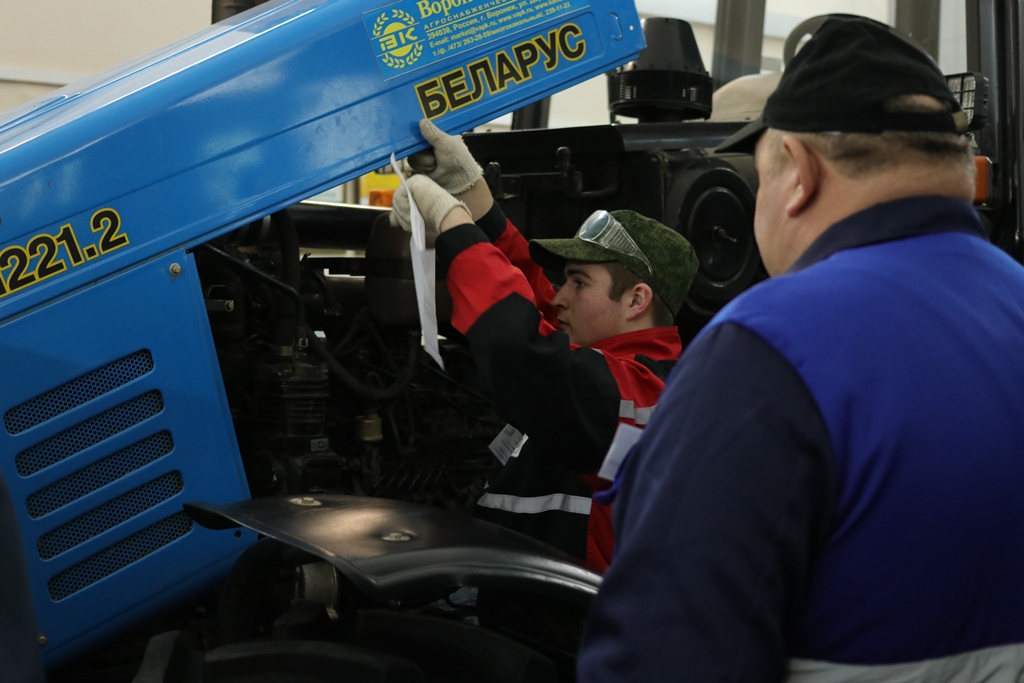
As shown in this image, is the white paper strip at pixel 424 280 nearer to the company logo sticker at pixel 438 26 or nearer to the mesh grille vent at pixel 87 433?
the company logo sticker at pixel 438 26

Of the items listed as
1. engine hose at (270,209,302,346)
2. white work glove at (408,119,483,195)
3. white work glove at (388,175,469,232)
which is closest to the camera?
white work glove at (388,175,469,232)

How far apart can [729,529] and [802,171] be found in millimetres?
367

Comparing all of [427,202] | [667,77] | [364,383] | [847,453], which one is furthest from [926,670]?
[667,77]

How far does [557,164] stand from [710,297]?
17.7 inches

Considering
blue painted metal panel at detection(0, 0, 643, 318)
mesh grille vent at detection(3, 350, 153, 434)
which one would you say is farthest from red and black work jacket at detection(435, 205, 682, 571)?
mesh grille vent at detection(3, 350, 153, 434)

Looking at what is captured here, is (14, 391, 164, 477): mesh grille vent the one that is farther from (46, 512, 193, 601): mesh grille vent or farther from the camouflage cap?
the camouflage cap

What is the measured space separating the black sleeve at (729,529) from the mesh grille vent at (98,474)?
1.09 metres

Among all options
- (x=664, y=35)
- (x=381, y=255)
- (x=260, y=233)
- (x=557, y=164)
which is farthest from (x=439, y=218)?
(x=664, y=35)

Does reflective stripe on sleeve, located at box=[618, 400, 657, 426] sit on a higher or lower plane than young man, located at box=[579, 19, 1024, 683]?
lower

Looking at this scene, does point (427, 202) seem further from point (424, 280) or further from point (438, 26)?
point (438, 26)

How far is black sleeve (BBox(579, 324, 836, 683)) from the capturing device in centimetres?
95

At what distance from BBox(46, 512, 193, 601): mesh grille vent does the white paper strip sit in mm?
509

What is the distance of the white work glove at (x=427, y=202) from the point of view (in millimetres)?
1879

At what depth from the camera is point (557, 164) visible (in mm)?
2566
